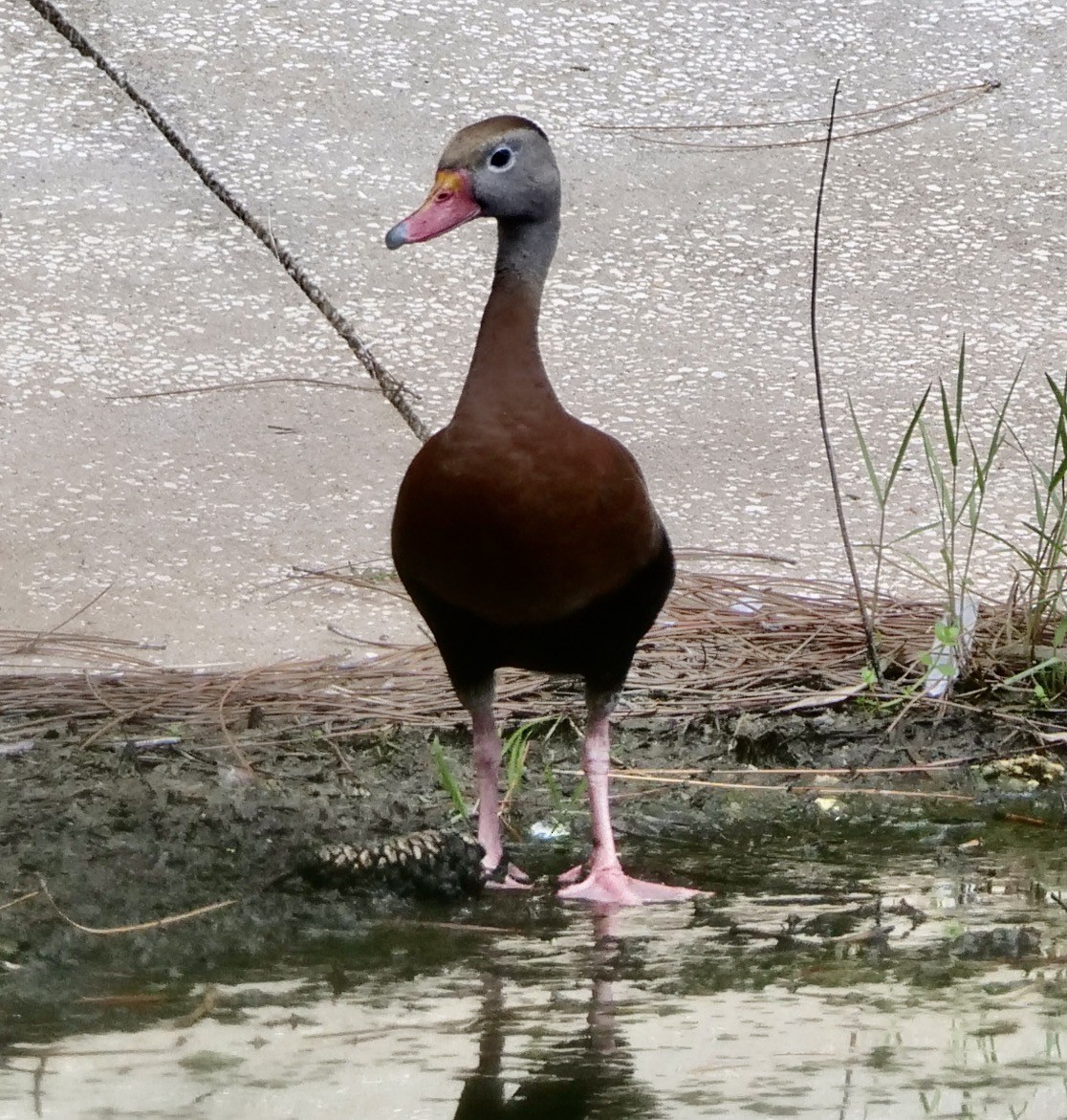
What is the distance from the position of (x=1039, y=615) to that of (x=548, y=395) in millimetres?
1186

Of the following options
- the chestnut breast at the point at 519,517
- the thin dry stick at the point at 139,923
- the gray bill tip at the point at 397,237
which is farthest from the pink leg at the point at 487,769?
the gray bill tip at the point at 397,237

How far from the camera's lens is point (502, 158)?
3.24 meters

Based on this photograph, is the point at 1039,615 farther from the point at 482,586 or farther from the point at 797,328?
the point at 797,328

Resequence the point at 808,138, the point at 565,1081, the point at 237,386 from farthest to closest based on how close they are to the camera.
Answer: the point at 808,138
the point at 237,386
the point at 565,1081

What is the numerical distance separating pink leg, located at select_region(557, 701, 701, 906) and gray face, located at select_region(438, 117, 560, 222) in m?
0.83

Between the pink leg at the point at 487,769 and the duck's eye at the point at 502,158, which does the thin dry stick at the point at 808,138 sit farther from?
the pink leg at the point at 487,769

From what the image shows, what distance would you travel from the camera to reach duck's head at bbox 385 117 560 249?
3234 millimetres

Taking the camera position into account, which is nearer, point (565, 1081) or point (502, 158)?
point (565, 1081)

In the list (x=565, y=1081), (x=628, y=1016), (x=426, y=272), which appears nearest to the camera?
(x=565, y=1081)

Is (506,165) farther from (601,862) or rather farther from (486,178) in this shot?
(601,862)

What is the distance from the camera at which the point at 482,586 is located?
9.93 ft

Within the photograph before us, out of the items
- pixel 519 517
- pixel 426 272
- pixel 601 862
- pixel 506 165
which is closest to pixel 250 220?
pixel 426 272

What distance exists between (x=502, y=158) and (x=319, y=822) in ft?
3.68

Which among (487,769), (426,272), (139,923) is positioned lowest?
(139,923)
